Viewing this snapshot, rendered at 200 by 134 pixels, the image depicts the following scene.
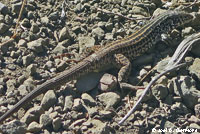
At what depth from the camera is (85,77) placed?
6379mm

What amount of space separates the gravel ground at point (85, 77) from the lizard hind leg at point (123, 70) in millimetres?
109

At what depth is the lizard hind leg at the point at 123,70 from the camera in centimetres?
609

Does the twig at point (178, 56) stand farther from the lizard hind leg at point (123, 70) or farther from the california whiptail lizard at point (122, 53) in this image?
the california whiptail lizard at point (122, 53)

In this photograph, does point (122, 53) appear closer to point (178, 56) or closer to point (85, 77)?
point (85, 77)

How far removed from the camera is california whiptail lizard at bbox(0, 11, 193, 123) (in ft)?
19.6

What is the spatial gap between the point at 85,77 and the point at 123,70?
68cm

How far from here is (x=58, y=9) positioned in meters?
7.84

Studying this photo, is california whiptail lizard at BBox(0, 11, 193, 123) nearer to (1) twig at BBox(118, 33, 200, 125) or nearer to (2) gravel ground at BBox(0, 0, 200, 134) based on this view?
(2) gravel ground at BBox(0, 0, 200, 134)

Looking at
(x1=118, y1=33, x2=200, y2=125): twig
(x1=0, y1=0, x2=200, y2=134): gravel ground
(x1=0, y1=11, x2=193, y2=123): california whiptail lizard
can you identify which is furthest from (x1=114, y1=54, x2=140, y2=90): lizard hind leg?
(x1=118, y1=33, x2=200, y2=125): twig

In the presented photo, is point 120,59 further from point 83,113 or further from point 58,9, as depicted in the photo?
point 58,9

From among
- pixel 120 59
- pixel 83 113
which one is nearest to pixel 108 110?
pixel 83 113

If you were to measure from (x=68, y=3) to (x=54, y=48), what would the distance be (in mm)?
1406

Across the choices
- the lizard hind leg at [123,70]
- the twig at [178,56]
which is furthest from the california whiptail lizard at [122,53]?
the twig at [178,56]

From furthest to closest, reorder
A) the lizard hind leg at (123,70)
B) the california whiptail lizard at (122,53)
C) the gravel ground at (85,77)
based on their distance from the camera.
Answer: the lizard hind leg at (123,70)
the california whiptail lizard at (122,53)
the gravel ground at (85,77)
